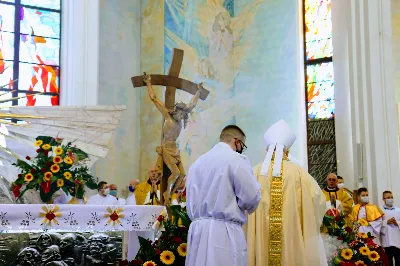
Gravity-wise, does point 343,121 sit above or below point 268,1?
below

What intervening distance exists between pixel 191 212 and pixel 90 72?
25.6 ft

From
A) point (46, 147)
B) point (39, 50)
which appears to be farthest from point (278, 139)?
point (39, 50)

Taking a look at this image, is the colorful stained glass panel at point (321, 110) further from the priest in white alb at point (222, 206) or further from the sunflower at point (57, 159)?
the priest in white alb at point (222, 206)

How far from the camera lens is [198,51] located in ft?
47.3

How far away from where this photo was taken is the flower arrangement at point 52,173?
6.58 m

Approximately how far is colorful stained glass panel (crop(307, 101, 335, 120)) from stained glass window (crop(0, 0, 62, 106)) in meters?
5.73

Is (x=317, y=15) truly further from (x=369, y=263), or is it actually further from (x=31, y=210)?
(x=31, y=210)

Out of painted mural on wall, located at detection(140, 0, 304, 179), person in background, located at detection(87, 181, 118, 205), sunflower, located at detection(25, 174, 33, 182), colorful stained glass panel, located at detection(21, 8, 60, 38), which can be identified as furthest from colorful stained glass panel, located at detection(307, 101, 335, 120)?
sunflower, located at detection(25, 174, 33, 182)

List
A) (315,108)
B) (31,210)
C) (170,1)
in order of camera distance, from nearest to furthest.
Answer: (31,210) → (170,1) → (315,108)

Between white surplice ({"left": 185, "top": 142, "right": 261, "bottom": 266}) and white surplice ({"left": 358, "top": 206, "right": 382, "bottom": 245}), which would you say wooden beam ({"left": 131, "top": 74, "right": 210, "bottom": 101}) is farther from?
white surplice ({"left": 358, "top": 206, "right": 382, "bottom": 245})

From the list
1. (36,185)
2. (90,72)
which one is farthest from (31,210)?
(90,72)

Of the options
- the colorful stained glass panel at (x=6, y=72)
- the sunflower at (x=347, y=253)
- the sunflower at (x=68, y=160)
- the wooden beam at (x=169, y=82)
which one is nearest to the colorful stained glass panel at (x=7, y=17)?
the colorful stained glass panel at (x=6, y=72)

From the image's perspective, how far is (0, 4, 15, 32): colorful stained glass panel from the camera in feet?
42.2

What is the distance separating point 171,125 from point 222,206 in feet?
10.1
